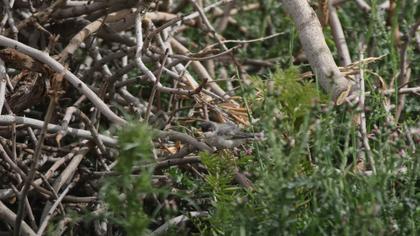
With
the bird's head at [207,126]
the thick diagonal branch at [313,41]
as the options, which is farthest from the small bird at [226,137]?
the thick diagonal branch at [313,41]

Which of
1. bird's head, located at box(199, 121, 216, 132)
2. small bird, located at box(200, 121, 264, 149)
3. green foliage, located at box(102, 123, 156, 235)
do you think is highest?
green foliage, located at box(102, 123, 156, 235)

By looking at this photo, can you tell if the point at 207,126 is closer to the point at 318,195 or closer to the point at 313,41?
the point at 313,41

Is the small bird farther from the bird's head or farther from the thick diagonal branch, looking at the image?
the thick diagonal branch

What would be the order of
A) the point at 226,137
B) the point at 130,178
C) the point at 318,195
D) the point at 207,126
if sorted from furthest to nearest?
the point at 207,126 → the point at 226,137 → the point at 318,195 → the point at 130,178

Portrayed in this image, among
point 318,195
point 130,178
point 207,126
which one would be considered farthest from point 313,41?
point 130,178

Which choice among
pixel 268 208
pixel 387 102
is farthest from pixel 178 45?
pixel 268 208

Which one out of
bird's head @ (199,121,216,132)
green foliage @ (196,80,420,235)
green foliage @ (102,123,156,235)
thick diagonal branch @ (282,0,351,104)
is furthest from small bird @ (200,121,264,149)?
green foliage @ (102,123,156,235)

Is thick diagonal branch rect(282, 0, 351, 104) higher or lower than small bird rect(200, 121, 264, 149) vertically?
higher

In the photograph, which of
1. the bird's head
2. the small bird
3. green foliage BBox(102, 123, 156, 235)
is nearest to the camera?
green foliage BBox(102, 123, 156, 235)

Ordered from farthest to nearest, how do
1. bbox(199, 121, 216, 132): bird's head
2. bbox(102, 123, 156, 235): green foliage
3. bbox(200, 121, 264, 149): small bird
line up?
bbox(199, 121, 216, 132): bird's head → bbox(200, 121, 264, 149): small bird → bbox(102, 123, 156, 235): green foliage

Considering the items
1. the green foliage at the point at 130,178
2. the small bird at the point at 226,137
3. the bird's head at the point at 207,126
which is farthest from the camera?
the bird's head at the point at 207,126

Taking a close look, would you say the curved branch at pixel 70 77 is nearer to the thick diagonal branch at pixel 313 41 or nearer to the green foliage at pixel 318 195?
the green foliage at pixel 318 195

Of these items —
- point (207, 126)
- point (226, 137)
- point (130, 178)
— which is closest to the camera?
point (130, 178)

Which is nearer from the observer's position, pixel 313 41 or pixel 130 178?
pixel 130 178
